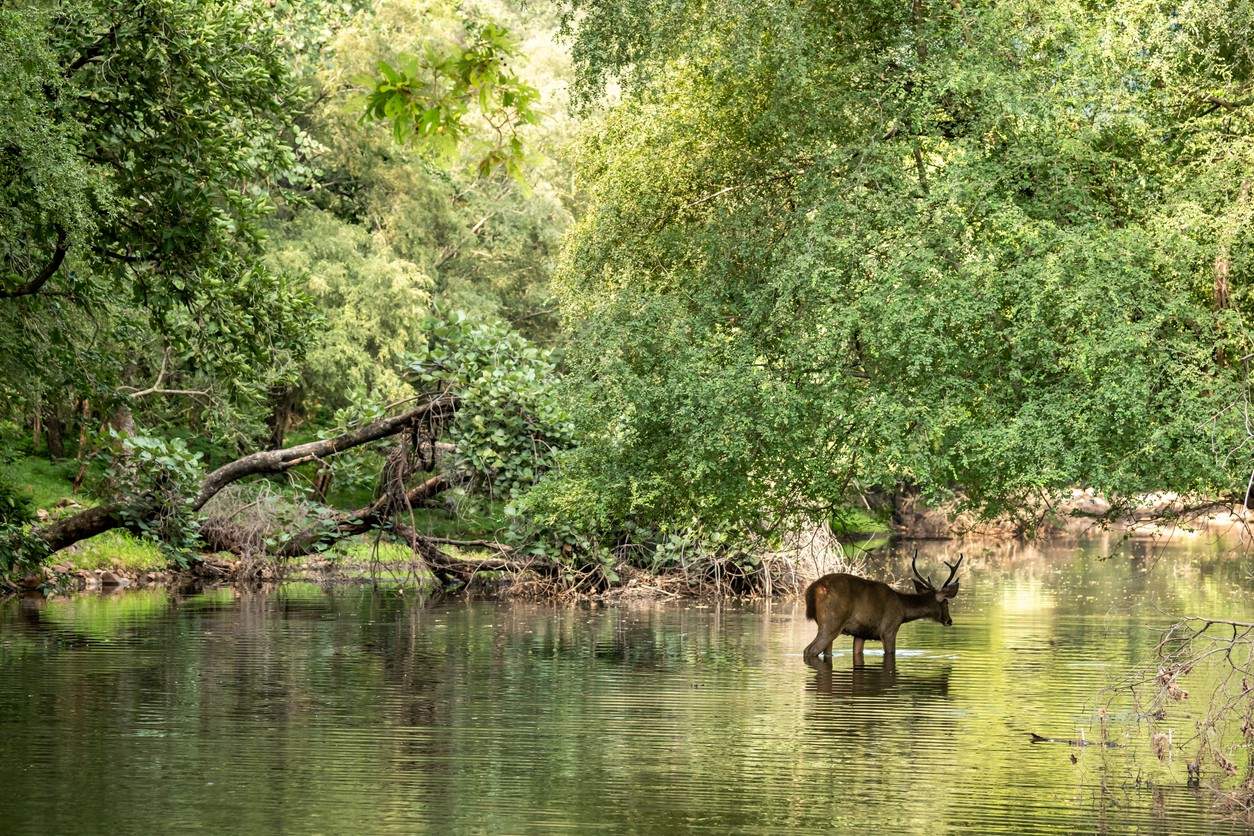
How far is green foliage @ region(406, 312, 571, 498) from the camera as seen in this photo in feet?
94.8

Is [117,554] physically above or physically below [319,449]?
below

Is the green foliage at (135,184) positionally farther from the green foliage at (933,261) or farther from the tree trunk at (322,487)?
the tree trunk at (322,487)

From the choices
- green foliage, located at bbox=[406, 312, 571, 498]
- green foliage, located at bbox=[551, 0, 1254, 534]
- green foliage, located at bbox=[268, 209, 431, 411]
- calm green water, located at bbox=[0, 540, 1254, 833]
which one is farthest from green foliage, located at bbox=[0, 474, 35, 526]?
green foliage, located at bbox=[268, 209, 431, 411]

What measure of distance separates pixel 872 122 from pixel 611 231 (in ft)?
13.9

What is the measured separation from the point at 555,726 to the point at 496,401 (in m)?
14.4

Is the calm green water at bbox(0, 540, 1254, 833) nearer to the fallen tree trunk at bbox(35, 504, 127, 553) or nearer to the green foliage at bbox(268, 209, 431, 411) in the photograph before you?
the fallen tree trunk at bbox(35, 504, 127, 553)

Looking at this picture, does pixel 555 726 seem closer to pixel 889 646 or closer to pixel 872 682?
pixel 872 682

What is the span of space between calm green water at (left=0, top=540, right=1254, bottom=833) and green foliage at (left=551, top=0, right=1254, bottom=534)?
2319mm

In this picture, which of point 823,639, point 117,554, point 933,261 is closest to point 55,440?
point 117,554

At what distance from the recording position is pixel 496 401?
94.7 ft

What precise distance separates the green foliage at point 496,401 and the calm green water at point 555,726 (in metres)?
3.48

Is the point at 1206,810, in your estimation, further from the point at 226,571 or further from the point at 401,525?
the point at 226,571

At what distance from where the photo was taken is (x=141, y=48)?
55.4ft

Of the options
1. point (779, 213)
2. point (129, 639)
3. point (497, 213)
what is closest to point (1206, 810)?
point (779, 213)
